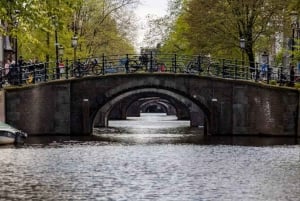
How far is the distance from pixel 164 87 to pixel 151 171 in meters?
20.6

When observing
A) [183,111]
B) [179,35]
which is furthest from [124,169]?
[183,111]

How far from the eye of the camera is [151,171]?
76.3 feet

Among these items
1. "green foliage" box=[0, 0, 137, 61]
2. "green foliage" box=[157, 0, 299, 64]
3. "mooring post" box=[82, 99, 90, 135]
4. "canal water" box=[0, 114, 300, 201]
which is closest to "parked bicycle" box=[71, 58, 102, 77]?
"mooring post" box=[82, 99, 90, 135]

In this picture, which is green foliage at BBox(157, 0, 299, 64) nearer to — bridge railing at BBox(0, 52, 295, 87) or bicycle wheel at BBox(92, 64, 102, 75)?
bridge railing at BBox(0, 52, 295, 87)

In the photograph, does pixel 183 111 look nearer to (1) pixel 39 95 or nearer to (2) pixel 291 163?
(1) pixel 39 95

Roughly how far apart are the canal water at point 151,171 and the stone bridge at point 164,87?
6099mm

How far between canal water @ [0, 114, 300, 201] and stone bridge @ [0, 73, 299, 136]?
20.0 ft

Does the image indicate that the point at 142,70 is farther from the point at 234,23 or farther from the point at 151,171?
the point at 151,171

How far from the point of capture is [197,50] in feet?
177

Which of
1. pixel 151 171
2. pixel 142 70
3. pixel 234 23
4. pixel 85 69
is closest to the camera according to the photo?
pixel 151 171

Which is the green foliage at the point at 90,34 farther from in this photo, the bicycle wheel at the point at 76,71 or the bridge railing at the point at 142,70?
the bicycle wheel at the point at 76,71

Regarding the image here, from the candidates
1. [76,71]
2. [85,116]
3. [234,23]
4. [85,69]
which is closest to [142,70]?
[85,69]

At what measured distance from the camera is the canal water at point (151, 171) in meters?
18.6

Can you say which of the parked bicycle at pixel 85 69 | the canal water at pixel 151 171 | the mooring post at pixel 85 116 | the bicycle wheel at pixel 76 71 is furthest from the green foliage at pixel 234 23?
the canal water at pixel 151 171
